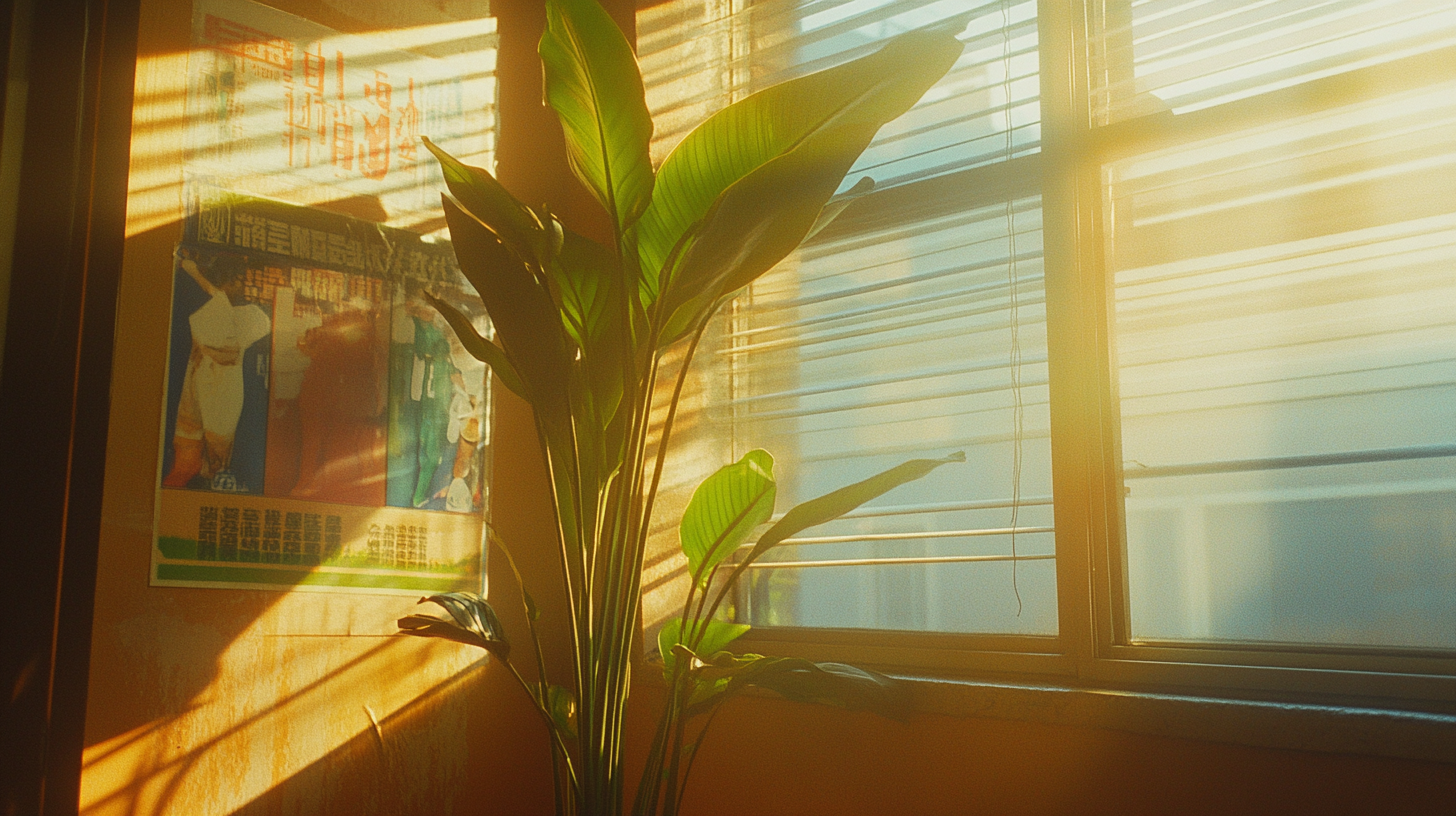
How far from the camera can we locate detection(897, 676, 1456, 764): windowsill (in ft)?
4.20

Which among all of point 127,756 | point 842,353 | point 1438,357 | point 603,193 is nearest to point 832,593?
point 842,353

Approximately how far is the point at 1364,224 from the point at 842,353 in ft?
3.04

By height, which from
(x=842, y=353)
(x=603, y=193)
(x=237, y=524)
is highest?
(x=603, y=193)

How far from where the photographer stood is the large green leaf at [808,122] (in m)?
1.33

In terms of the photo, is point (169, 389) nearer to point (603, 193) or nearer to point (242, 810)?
point (242, 810)

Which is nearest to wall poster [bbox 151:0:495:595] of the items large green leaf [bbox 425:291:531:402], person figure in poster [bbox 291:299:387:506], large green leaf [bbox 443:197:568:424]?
person figure in poster [bbox 291:299:387:506]

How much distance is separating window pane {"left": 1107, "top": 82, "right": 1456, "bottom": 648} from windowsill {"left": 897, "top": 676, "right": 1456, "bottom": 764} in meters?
0.19

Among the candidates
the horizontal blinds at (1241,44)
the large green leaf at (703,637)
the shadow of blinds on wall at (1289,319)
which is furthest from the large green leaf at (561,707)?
the horizontal blinds at (1241,44)

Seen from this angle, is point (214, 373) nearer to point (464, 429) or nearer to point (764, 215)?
point (464, 429)

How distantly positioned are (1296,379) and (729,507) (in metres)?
0.90

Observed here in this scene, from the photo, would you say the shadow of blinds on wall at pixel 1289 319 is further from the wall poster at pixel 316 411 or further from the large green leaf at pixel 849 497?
the wall poster at pixel 316 411

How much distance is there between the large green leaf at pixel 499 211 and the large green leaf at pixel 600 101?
0.36ft

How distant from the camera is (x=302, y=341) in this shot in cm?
192

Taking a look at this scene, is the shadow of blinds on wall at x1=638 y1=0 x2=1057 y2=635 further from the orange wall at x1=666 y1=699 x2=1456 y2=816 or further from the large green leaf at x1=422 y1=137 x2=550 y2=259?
the large green leaf at x1=422 y1=137 x2=550 y2=259
